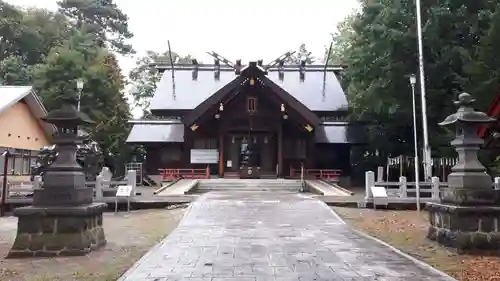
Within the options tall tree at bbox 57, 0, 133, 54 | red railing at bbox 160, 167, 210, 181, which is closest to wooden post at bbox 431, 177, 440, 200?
red railing at bbox 160, 167, 210, 181

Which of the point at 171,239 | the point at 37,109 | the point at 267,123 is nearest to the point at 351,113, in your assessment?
the point at 267,123

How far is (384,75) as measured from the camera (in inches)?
958

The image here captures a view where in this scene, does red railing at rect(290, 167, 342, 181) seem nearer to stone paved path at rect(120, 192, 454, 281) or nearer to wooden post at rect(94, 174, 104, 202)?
wooden post at rect(94, 174, 104, 202)

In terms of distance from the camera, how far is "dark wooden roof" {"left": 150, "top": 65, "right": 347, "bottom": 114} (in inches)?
1213

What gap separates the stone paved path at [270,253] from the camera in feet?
22.6

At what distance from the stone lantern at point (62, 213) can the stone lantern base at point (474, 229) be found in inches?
280

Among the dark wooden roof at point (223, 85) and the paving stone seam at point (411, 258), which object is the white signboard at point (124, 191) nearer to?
the paving stone seam at point (411, 258)

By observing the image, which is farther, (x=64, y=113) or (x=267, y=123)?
(x=267, y=123)

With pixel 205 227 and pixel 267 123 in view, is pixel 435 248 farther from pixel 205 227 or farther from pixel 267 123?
pixel 267 123

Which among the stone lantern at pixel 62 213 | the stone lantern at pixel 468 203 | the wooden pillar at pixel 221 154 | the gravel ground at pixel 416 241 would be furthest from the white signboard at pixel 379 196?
the wooden pillar at pixel 221 154

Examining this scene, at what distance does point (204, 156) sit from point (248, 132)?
301 centimetres

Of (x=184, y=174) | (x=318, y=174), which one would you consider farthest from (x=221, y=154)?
(x=318, y=174)

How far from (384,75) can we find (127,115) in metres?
20.5

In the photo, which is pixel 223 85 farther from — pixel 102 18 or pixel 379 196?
pixel 102 18
